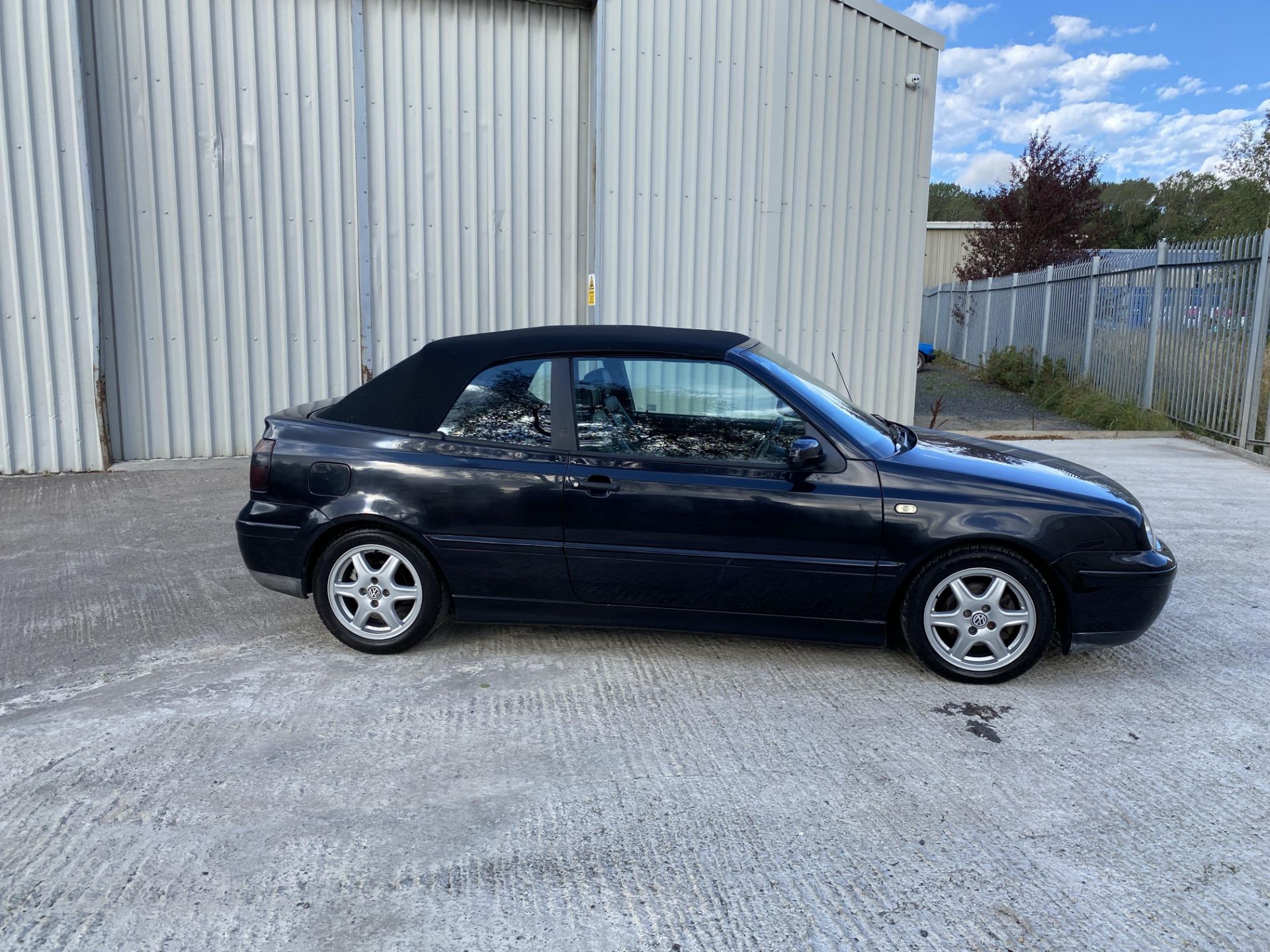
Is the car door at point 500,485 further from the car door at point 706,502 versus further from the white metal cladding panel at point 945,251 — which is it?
the white metal cladding panel at point 945,251

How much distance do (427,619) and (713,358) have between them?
70.7 inches

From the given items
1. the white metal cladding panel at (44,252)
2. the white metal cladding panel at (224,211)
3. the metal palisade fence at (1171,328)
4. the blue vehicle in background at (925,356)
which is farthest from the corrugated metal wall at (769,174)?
the blue vehicle in background at (925,356)

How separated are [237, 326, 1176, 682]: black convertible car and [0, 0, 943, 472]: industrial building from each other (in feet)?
16.4

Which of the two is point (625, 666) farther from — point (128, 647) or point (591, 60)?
point (591, 60)

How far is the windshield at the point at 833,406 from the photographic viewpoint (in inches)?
175

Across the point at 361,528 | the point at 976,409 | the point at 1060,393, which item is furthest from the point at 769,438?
the point at 1060,393

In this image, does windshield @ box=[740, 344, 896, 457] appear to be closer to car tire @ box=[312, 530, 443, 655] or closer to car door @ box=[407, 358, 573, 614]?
car door @ box=[407, 358, 573, 614]

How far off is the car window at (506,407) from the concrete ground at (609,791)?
1.05 meters

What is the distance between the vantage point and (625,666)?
4.52 meters

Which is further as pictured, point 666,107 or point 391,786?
point 666,107

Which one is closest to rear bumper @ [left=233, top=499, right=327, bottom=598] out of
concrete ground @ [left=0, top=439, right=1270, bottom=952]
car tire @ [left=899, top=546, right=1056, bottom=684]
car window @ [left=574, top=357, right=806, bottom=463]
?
concrete ground @ [left=0, top=439, right=1270, bottom=952]

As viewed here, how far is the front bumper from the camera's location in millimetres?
4172

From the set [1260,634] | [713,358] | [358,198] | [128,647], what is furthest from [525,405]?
[358,198]

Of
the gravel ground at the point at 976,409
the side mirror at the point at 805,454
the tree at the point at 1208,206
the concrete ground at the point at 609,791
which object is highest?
the tree at the point at 1208,206
